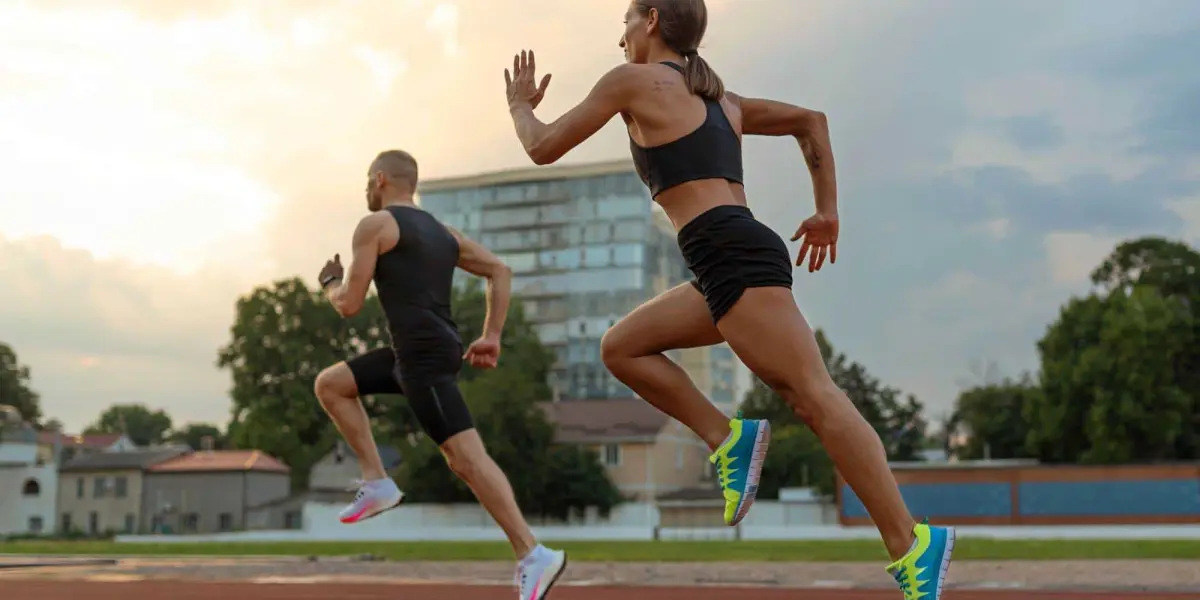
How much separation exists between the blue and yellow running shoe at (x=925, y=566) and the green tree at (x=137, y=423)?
143019 mm

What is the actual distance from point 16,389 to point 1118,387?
240 ft

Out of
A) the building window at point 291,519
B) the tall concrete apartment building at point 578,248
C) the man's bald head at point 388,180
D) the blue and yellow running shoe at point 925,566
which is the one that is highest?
the tall concrete apartment building at point 578,248

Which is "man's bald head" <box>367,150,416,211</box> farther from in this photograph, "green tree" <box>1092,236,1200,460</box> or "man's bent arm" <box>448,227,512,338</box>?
"green tree" <box>1092,236,1200,460</box>

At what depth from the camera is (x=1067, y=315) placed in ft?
189

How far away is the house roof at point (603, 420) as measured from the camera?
65188 mm

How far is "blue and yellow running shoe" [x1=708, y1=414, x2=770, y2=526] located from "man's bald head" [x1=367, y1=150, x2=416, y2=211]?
284cm

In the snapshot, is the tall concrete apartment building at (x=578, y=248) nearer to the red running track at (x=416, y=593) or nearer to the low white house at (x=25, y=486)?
the low white house at (x=25, y=486)

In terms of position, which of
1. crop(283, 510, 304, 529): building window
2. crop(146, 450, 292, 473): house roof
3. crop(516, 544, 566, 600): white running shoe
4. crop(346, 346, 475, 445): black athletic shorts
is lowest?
crop(283, 510, 304, 529): building window

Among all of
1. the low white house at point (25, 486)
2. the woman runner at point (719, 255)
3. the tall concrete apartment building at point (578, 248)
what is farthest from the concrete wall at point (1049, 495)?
the low white house at point (25, 486)

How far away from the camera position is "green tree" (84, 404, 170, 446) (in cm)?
13762

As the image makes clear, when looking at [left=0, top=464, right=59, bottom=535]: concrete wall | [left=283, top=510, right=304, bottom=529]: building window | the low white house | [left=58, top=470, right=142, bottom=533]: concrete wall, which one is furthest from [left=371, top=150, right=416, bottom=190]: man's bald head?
[left=0, top=464, right=59, bottom=535]: concrete wall

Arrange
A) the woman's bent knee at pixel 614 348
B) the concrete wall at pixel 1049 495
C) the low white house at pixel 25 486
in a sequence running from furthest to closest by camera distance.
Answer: the low white house at pixel 25 486 < the concrete wall at pixel 1049 495 < the woman's bent knee at pixel 614 348

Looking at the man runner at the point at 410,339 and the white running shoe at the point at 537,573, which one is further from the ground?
the man runner at the point at 410,339

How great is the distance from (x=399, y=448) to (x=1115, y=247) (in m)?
38.4
